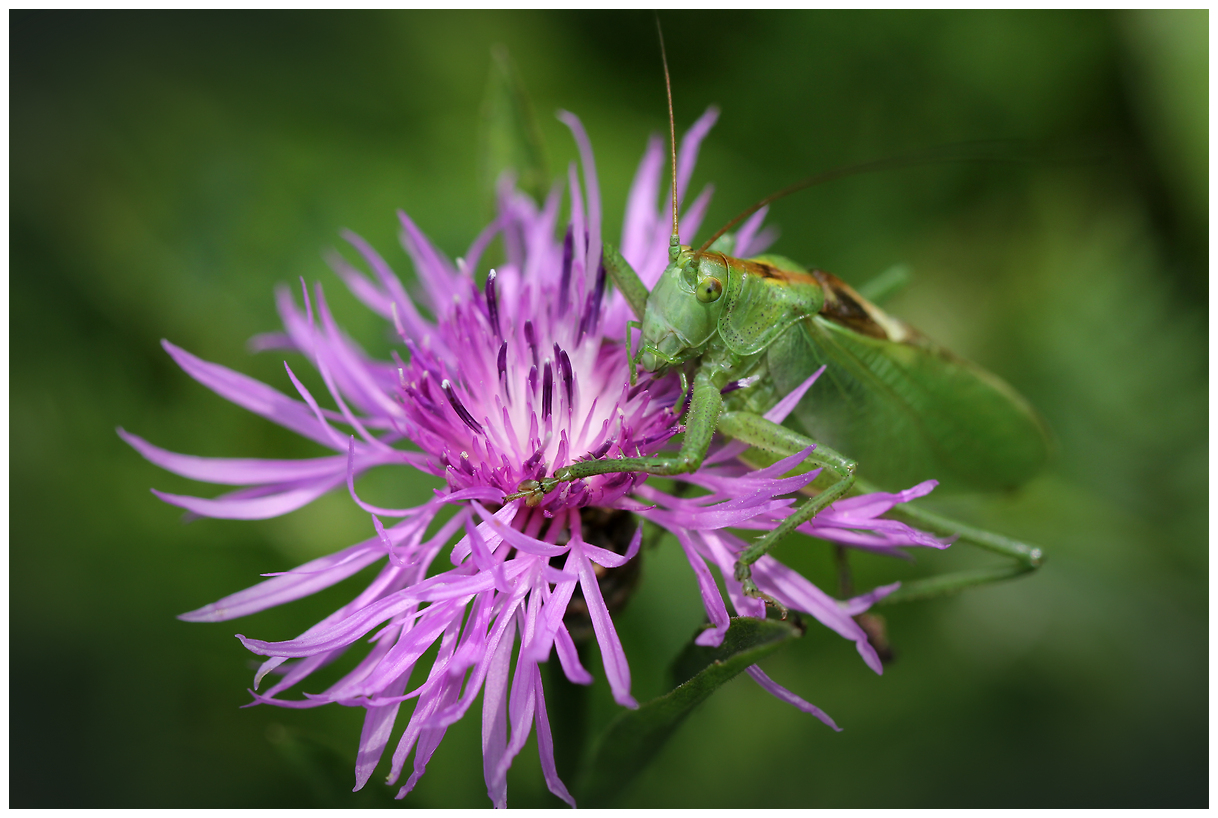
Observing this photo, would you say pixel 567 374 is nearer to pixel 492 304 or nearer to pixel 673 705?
pixel 492 304

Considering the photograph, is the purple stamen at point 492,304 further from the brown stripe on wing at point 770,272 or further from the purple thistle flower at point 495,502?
the brown stripe on wing at point 770,272

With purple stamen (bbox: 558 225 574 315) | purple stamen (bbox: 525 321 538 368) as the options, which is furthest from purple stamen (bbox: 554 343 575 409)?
purple stamen (bbox: 558 225 574 315)

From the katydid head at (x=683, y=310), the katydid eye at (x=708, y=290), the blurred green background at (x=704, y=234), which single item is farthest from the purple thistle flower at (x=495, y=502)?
the blurred green background at (x=704, y=234)

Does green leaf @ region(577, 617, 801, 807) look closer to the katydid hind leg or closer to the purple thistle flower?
the purple thistle flower

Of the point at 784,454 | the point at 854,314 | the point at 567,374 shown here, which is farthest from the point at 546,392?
the point at 854,314

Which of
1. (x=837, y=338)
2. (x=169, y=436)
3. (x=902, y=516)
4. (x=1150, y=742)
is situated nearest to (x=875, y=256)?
(x=837, y=338)

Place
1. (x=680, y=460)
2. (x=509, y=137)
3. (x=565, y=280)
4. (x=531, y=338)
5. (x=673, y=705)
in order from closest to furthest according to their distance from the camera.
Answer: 1. (x=673, y=705)
2. (x=680, y=460)
3. (x=531, y=338)
4. (x=565, y=280)
5. (x=509, y=137)
